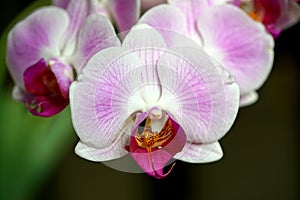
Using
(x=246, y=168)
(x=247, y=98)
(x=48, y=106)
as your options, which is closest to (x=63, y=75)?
(x=48, y=106)

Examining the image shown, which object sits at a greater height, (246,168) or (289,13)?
(289,13)

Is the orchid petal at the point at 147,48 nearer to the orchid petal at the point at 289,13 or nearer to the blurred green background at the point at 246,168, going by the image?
the orchid petal at the point at 289,13

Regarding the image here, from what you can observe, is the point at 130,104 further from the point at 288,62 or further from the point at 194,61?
the point at 288,62

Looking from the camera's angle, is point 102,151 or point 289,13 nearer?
point 102,151

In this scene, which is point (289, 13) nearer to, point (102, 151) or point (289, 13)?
point (289, 13)

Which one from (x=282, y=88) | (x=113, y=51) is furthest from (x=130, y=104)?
(x=282, y=88)

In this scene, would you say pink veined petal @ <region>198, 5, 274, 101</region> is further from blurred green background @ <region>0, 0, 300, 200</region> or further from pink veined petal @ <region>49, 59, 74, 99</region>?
blurred green background @ <region>0, 0, 300, 200</region>
